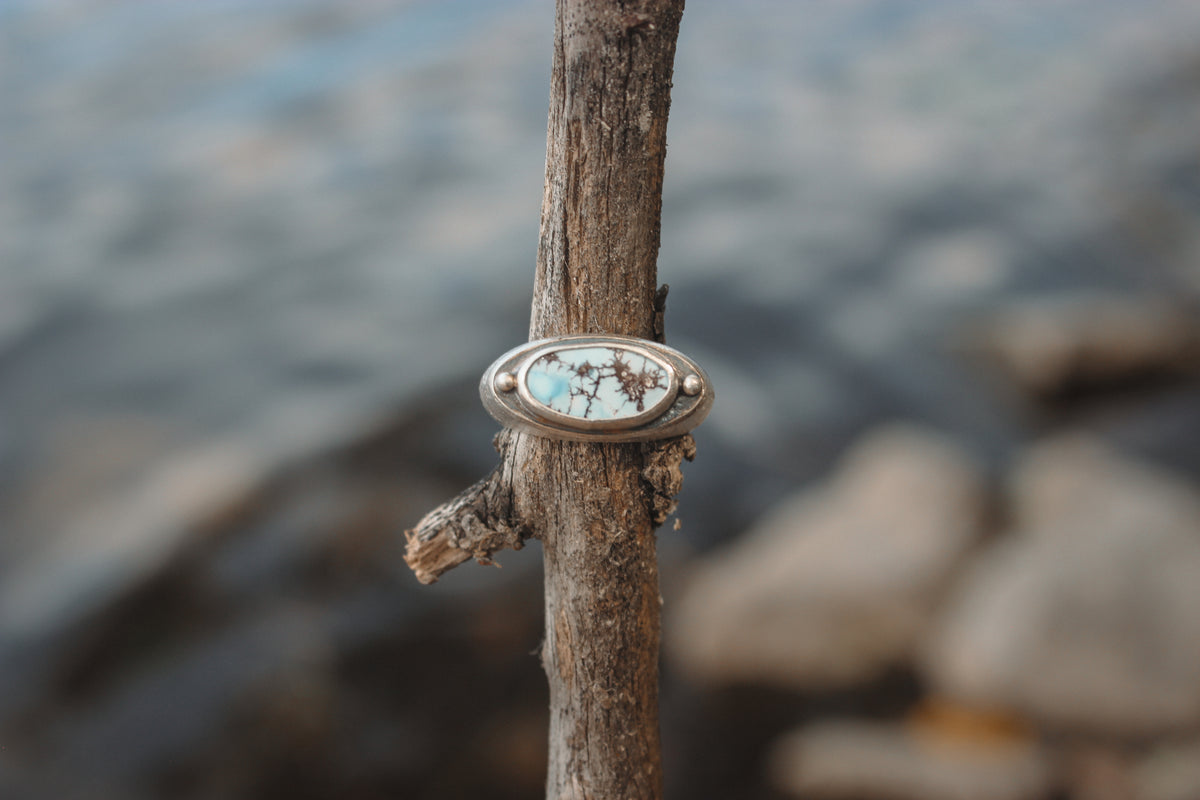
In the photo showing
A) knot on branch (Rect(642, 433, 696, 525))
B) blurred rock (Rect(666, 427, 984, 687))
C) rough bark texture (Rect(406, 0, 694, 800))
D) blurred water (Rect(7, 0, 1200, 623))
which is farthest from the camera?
blurred water (Rect(7, 0, 1200, 623))

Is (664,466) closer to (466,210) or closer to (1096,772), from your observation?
(1096,772)

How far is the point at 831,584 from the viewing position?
211 cm

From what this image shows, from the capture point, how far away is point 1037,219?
3102 mm

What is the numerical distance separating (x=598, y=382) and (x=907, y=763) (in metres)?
1.41

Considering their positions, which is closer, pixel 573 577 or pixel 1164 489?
pixel 573 577

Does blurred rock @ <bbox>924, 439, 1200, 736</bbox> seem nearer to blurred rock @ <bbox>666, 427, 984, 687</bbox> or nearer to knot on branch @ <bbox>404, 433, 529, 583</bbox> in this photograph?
blurred rock @ <bbox>666, 427, 984, 687</bbox>

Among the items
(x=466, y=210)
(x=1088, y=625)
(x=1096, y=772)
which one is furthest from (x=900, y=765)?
(x=466, y=210)

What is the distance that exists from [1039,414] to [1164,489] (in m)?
0.43

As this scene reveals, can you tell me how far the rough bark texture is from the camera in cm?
78

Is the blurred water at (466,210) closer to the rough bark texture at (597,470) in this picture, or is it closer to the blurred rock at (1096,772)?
the blurred rock at (1096,772)

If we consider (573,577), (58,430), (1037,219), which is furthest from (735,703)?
(1037,219)

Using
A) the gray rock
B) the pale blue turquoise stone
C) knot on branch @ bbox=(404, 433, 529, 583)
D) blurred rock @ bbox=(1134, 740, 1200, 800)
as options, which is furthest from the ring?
blurred rock @ bbox=(1134, 740, 1200, 800)

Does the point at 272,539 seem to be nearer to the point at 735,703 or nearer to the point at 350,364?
the point at 350,364

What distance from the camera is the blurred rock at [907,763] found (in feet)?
5.99
